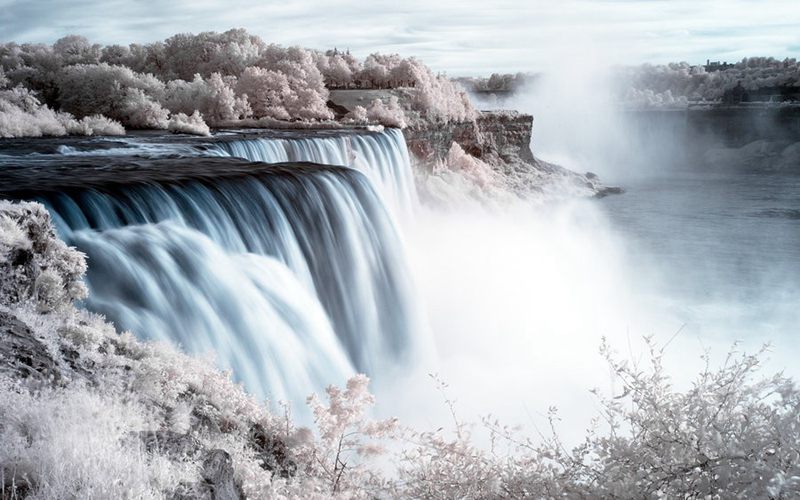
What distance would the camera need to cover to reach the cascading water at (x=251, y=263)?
5.12 meters

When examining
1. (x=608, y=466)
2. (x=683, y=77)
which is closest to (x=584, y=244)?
(x=608, y=466)

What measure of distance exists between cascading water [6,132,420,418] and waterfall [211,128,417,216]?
198 centimetres

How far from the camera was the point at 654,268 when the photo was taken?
54.4 feet

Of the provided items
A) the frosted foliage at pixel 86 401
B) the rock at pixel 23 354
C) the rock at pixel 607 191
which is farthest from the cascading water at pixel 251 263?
the rock at pixel 607 191

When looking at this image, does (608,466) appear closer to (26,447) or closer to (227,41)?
(26,447)

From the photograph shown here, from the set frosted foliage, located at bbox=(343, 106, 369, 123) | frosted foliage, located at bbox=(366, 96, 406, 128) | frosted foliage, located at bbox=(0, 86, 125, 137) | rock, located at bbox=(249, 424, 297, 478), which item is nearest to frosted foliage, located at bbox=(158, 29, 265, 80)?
frosted foliage, located at bbox=(343, 106, 369, 123)

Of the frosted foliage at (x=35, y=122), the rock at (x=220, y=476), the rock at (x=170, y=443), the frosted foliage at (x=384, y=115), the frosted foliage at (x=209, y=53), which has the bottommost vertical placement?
the rock at (x=220, y=476)

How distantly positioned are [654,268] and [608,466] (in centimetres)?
1468

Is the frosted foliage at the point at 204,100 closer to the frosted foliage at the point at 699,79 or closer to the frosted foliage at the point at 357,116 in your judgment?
the frosted foliage at the point at 357,116

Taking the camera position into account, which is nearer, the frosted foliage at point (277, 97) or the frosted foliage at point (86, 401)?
the frosted foliage at point (86, 401)

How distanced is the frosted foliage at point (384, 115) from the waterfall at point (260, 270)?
31.5 feet

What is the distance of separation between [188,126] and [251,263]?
742cm

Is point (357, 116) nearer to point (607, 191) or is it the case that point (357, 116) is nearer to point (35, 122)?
point (35, 122)

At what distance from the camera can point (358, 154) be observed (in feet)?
44.5
